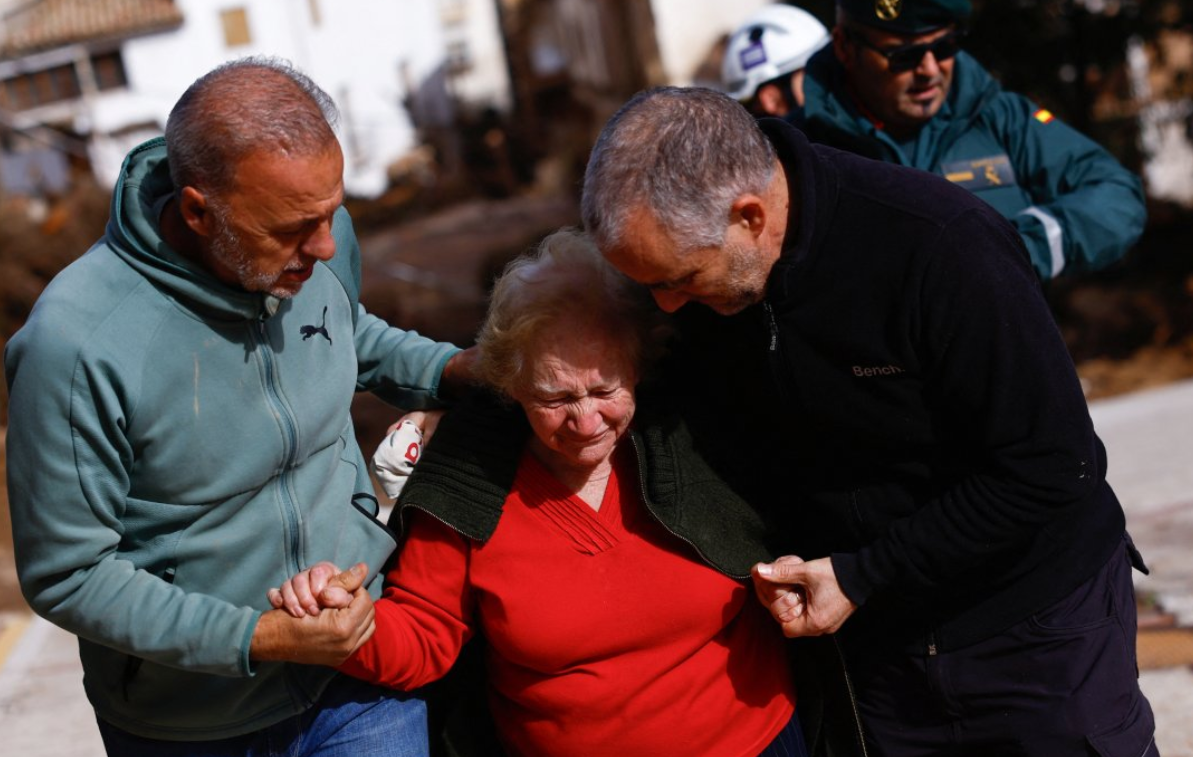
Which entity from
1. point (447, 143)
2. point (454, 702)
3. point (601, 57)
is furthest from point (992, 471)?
point (447, 143)

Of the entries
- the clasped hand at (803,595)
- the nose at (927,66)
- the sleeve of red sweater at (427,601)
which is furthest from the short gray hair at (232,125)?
the nose at (927,66)

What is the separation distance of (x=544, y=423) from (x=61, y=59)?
1837 inches

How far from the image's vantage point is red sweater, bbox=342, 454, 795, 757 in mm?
2711

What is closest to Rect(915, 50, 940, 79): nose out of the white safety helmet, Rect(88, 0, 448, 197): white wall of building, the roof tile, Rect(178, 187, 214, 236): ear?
the white safety helmet

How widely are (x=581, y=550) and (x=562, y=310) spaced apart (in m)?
0.50

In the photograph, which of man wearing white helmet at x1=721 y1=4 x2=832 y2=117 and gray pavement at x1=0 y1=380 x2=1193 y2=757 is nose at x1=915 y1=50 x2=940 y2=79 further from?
gray pavement at x1=0 y1=380 x2=1193 y2=757

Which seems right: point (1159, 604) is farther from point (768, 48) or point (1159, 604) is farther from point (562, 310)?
point (562, 310)

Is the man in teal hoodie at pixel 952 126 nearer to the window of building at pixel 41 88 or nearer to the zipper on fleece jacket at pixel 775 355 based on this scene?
the zipper on fleece jacket at pixel 775 355

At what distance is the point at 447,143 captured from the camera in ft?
119

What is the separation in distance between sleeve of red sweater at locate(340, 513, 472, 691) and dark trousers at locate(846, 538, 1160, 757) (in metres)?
0.89

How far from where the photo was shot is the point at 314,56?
142ft

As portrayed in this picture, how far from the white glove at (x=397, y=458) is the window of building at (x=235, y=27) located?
145 ft

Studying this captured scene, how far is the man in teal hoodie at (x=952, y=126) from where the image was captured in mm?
3492

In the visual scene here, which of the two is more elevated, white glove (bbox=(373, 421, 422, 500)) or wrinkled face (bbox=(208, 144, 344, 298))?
wrinkled face (bbox=(208, 144, 344, 298))
